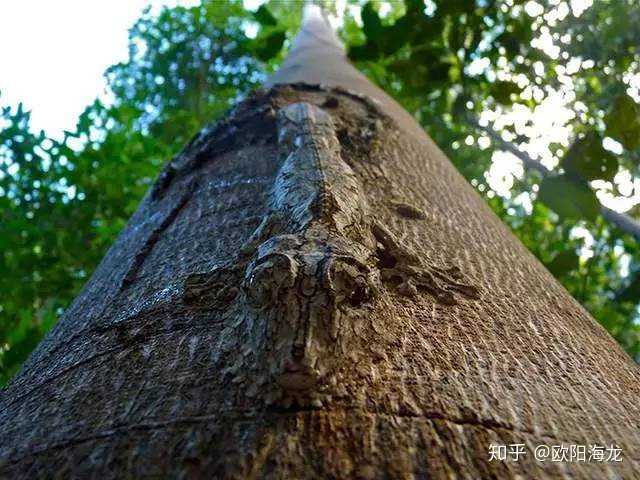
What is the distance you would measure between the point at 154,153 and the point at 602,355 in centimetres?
470

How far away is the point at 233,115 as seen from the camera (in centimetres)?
222

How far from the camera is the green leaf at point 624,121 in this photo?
230 centimetres

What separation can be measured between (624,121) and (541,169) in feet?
8.28

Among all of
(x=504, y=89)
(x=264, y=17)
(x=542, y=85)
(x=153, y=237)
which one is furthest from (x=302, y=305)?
(x=542, y=85)

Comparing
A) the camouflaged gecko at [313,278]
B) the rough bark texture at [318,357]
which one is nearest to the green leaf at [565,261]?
the rough bark texture at [318,357]

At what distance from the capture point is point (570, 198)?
7.88 ft

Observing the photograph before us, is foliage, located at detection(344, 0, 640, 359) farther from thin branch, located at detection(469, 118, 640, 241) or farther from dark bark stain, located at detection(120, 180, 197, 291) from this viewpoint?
dark bark stain, located at detection(120, 180, 197, 291)

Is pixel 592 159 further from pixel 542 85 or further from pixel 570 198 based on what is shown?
pixel 542 85

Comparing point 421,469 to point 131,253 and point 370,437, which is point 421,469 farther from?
point 131,253

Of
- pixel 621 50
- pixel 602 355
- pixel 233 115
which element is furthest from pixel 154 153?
pixel 602 355

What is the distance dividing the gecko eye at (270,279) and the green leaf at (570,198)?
180 cm

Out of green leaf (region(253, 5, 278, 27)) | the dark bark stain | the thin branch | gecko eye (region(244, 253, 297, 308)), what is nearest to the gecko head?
gecko eye (region(244, 253, 297, 308))

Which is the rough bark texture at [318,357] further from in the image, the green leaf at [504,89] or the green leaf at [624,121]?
the green leaf at [504,89]

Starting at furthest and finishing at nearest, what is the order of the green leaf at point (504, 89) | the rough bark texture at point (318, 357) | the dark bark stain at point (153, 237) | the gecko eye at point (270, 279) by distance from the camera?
1. the green leaf at point (504, 89)
2. the dark bark stain at point (153, 237)
3. the gecko eye at point (270, 279)
4. the rough bark texture at point (318, 357)
